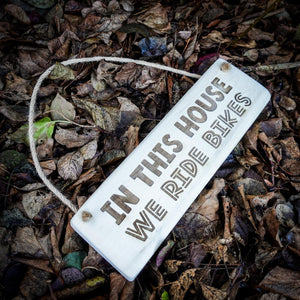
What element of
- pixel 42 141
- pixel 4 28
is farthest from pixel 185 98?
pixel 4 28

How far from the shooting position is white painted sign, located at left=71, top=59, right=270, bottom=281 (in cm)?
97

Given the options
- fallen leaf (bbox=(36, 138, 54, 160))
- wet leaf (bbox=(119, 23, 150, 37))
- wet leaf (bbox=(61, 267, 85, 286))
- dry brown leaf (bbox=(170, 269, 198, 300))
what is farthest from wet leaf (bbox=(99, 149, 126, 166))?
wet leaf (bbox=(119, 23, 150, 37))

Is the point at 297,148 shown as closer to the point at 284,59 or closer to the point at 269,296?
the point at 284,59

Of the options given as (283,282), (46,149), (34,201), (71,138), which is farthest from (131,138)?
(283,282)

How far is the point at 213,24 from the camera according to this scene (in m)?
1.54

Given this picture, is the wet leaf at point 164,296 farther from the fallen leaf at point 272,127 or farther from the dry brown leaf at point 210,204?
the fallen leaf at point 272,127

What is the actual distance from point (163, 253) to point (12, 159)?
902 mm

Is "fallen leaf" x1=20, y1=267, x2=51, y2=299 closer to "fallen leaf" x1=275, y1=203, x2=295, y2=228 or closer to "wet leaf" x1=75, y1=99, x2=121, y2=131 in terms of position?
"wet leaf" x1=75, y1=99, x2=121, y2=131

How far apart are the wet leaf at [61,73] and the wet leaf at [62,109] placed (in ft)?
0.38

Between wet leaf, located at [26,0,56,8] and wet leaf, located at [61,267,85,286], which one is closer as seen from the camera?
wet leaf, located at [61,267,85,286]

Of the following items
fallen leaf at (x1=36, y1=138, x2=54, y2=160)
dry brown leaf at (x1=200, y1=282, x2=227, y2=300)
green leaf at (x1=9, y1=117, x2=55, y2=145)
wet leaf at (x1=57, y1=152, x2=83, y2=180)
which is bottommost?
dry brown leaf at (x1=200, y1=282, x2=227, y2=300)

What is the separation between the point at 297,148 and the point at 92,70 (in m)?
1.26

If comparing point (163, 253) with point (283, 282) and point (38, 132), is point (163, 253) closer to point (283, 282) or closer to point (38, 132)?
point (283, 282)

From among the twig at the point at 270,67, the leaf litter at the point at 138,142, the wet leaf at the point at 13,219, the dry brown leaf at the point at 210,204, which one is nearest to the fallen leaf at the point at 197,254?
the leaf litter at the point at 138,142
